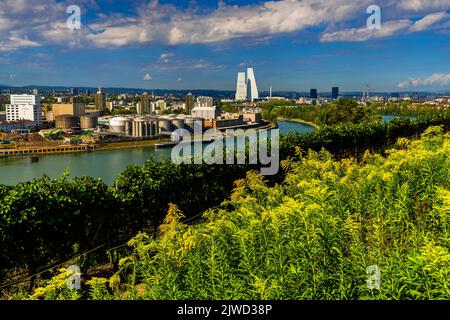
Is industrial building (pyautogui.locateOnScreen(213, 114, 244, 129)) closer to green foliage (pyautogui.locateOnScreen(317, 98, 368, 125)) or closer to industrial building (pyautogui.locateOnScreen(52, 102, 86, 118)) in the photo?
industrial building (pyautogui.locateOnScreen(52, 102, 86, 118))

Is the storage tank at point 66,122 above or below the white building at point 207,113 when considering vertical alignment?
below

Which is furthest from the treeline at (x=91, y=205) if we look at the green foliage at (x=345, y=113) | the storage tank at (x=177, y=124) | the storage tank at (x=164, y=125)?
the storage tank at (x=177, y=124)

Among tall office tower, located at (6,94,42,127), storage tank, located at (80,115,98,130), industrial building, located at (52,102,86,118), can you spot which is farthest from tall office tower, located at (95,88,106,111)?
storage tank, located at (80,115,98,130)

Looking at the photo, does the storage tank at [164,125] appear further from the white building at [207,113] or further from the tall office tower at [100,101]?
the tall office tower at [100,101]

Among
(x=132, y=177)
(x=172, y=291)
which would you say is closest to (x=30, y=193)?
(x=132, y=177)
